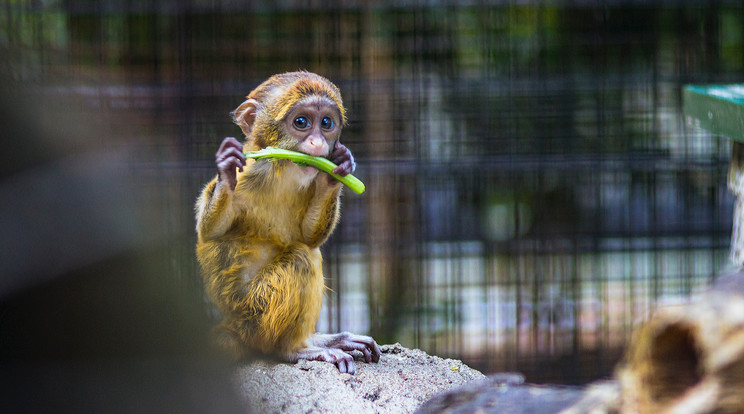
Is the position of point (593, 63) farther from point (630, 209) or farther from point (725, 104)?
point (725, 104)

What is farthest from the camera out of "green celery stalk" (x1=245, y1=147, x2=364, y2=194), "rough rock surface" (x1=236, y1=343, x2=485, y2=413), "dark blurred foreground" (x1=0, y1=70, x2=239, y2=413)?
"green celery stalk" (x1=245, y1=147, x2=364, y2=194)

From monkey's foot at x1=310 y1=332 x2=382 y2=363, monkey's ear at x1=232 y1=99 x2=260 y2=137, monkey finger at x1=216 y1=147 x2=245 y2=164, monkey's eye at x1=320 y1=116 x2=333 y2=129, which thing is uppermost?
monkey's ear at x1=232 y1=99 x2=260 y2=137

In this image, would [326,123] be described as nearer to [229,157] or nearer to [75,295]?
[229,157]

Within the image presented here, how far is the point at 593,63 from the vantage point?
174 inches

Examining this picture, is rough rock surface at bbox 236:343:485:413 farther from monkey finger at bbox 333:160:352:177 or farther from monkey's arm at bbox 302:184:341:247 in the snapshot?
monkey finger at bbox 333:160:352:177

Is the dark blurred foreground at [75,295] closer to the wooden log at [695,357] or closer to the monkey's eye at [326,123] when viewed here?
the wooden log at [695,357]

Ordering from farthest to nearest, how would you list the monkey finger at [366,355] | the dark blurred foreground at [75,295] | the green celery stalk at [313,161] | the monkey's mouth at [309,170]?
1. the monkey finger at [366,355]
2. the monkey's mouth at [309,170]
3. the green celery stalk at [313,161]
4. the dark blurred foreground at [75,295]

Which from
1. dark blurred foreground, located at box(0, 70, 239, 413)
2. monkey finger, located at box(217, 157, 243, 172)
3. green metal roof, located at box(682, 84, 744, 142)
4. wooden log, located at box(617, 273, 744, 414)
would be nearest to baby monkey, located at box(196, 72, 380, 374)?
monkey finger, located at box(217, 157, 243, 172)

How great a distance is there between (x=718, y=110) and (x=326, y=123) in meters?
1.41

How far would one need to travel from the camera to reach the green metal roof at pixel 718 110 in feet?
7.90

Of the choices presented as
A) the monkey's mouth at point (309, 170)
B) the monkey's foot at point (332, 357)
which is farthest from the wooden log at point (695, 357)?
the monkey's mouth at point (309, 170)

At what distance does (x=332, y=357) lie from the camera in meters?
2.46

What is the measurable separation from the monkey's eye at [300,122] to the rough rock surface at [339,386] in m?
0.82

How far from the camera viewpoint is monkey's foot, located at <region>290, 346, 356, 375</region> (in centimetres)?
241
